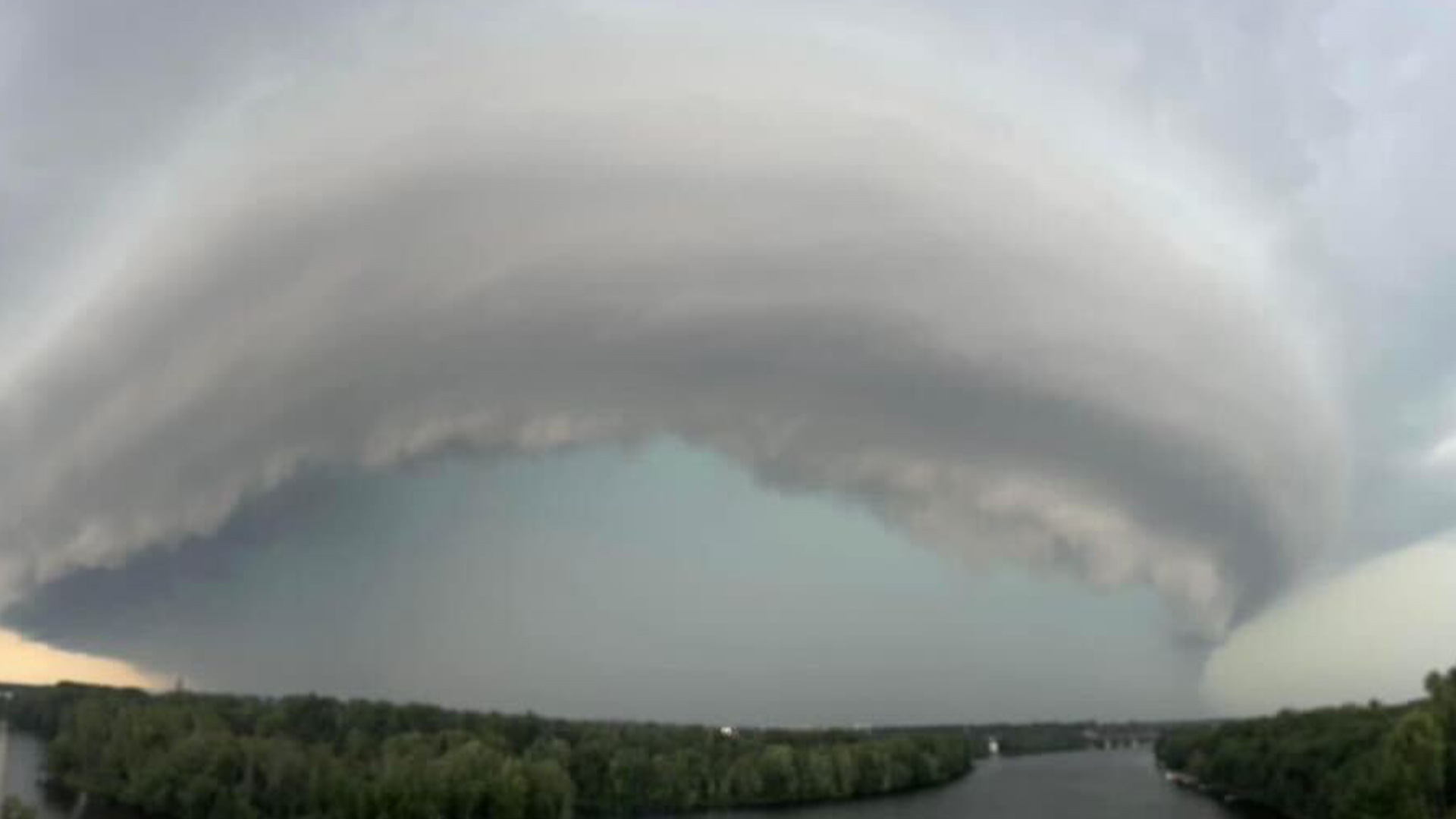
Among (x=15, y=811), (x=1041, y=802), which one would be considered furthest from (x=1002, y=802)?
(x=15, y=811)

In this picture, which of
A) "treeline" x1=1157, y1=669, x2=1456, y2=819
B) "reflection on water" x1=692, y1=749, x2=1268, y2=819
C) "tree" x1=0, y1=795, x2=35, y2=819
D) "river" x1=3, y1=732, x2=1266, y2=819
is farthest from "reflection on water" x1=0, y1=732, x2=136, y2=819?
"treeline" x1=1157, y1=669, x2=1456, y2=819

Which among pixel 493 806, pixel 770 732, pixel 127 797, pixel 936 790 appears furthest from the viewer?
pixel 770 732

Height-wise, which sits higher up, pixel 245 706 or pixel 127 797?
pixel 245 706

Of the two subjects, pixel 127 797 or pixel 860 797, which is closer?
pixel 127 797

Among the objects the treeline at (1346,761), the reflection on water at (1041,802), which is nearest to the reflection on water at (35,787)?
the reflection on water at (1041,802)

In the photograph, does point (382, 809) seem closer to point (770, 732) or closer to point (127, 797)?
point (127, 797)

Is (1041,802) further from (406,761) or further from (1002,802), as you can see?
(406,761)

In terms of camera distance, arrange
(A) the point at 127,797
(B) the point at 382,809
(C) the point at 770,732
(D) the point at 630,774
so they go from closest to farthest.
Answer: (B) the point at 382,809, (A) the point at 127,797, (D) the point at 630,774, (C) the point at 770,732

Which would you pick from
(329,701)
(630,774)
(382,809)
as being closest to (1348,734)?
(630,774)
